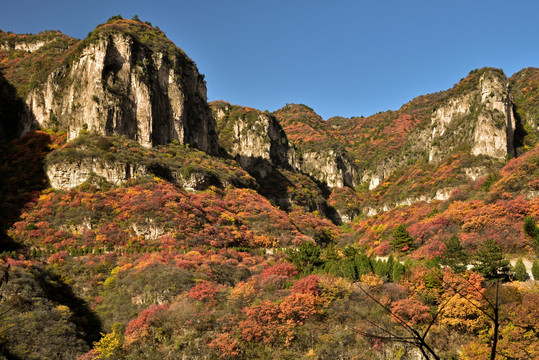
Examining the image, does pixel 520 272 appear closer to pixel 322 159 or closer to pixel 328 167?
pixel 328 167

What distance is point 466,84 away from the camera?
329 ft

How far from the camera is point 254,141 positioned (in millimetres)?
117812

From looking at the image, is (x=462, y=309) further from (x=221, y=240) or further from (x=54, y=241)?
(x=54, y=241)

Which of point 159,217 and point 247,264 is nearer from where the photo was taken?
point 247,264

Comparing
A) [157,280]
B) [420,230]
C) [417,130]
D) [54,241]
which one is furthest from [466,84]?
[54,241]

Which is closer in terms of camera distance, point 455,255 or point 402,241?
point 455,255

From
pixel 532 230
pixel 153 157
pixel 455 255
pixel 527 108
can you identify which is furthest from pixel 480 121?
pixel 153 157

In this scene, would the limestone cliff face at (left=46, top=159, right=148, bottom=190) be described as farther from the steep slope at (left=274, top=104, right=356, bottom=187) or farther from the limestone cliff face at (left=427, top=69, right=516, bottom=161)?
the steep slope at (left=274, top=104, right=356, bottom=187)

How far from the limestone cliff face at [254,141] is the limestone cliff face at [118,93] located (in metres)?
32.4

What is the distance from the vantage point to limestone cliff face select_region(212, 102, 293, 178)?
11469cm

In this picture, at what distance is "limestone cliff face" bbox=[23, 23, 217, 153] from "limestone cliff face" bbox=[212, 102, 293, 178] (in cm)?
3236

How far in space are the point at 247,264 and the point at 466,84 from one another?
89.9m

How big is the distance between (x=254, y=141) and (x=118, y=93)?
5429 centimetres

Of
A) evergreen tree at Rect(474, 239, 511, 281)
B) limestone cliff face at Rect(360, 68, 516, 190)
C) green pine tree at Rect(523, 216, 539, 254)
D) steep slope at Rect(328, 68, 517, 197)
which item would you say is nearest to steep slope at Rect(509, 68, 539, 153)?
steep slope at Rect(328, 68, 517, 197)
